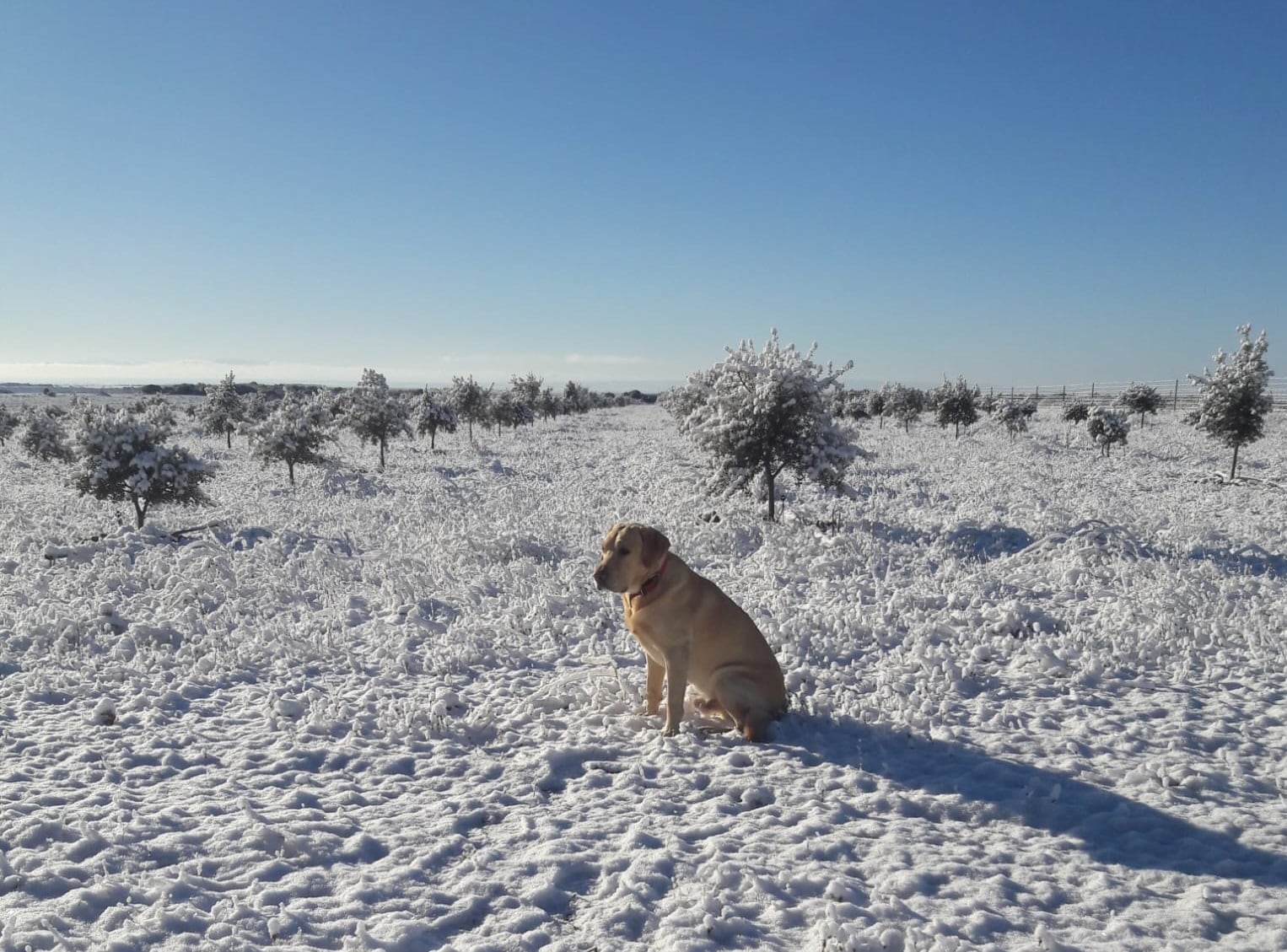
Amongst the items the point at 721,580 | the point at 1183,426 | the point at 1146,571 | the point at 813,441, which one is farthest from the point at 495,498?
the point at 1183,426

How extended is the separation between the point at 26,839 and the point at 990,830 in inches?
253

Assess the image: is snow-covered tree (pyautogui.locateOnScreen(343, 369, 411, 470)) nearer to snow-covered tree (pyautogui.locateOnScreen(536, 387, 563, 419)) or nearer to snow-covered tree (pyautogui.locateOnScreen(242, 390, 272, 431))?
snow-covered tree (pyautogui.locateOnScreen(242, 390, 272, 431))

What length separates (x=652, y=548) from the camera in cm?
594

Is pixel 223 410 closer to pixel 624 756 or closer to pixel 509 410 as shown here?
pixel 509 410

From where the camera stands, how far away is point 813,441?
1702 centimetres

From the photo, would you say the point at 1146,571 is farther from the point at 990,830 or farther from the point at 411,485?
the point at 411,485

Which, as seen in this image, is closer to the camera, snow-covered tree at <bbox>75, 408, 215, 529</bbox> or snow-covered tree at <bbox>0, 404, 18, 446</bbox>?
snow-covered tree at <bbox>75, 408, 215, 529</bbox>

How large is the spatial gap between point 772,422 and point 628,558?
1197 centimetres

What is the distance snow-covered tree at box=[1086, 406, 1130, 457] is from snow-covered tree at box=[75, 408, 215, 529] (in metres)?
39.6

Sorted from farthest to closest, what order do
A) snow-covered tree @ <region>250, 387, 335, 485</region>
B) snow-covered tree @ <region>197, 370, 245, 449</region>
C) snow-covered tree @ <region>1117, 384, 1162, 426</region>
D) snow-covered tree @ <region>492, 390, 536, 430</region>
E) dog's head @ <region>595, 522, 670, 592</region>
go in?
snow-covered tree @ <region>492, 390, 536, 430</region> < snow-covered tree @ <region>1117, 384, 1162, 426</region> < snow-covered tree @ <region>197, 370, 245, 449</region> < snow-covered tree @ <region>250, 387, 335, 485</region> < dog's head @ <region>595, 522, 670, 592</region>

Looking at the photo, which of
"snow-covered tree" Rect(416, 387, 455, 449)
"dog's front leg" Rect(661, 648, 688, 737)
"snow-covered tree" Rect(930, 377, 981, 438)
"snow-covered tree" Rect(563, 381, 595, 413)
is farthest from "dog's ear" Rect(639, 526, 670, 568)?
"snow-covered tree" Rect(563, 381, 595, 413)

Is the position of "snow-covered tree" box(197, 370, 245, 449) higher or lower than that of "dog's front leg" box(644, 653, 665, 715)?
higher

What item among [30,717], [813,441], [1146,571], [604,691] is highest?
[813,441]

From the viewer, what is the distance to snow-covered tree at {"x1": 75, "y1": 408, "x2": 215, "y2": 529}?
19.1m
